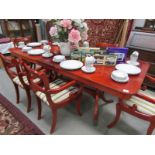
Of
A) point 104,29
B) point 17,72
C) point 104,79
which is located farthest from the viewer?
point 104,29

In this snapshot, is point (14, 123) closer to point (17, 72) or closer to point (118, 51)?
point (17, 72)

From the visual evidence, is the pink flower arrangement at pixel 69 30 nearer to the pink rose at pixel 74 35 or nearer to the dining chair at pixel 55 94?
the pink rose at pixel 74 35

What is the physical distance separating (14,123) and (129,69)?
1.52m

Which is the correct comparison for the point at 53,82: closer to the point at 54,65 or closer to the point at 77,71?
the point at 54,65

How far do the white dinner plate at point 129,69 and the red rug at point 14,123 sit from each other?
45.4 inches

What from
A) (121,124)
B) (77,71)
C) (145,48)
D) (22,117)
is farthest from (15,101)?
(145,48)

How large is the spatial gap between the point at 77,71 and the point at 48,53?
587mm

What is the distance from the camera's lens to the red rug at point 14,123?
5.10ft

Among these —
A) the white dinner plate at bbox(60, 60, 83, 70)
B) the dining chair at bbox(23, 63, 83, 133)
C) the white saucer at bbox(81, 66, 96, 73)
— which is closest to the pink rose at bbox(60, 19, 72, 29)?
the white dinner plate at bbox(60, 60, 83, 70)

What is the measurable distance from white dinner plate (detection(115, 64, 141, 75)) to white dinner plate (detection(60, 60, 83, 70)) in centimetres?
41

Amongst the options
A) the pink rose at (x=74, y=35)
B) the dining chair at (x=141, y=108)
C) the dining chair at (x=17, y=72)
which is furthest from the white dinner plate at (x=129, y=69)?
the dining chair at (x=17, y=72)

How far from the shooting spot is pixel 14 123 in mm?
1669

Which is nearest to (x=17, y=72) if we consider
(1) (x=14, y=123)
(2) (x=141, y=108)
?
(1) (x=14, y=123)

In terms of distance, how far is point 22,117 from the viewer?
1753 mm
